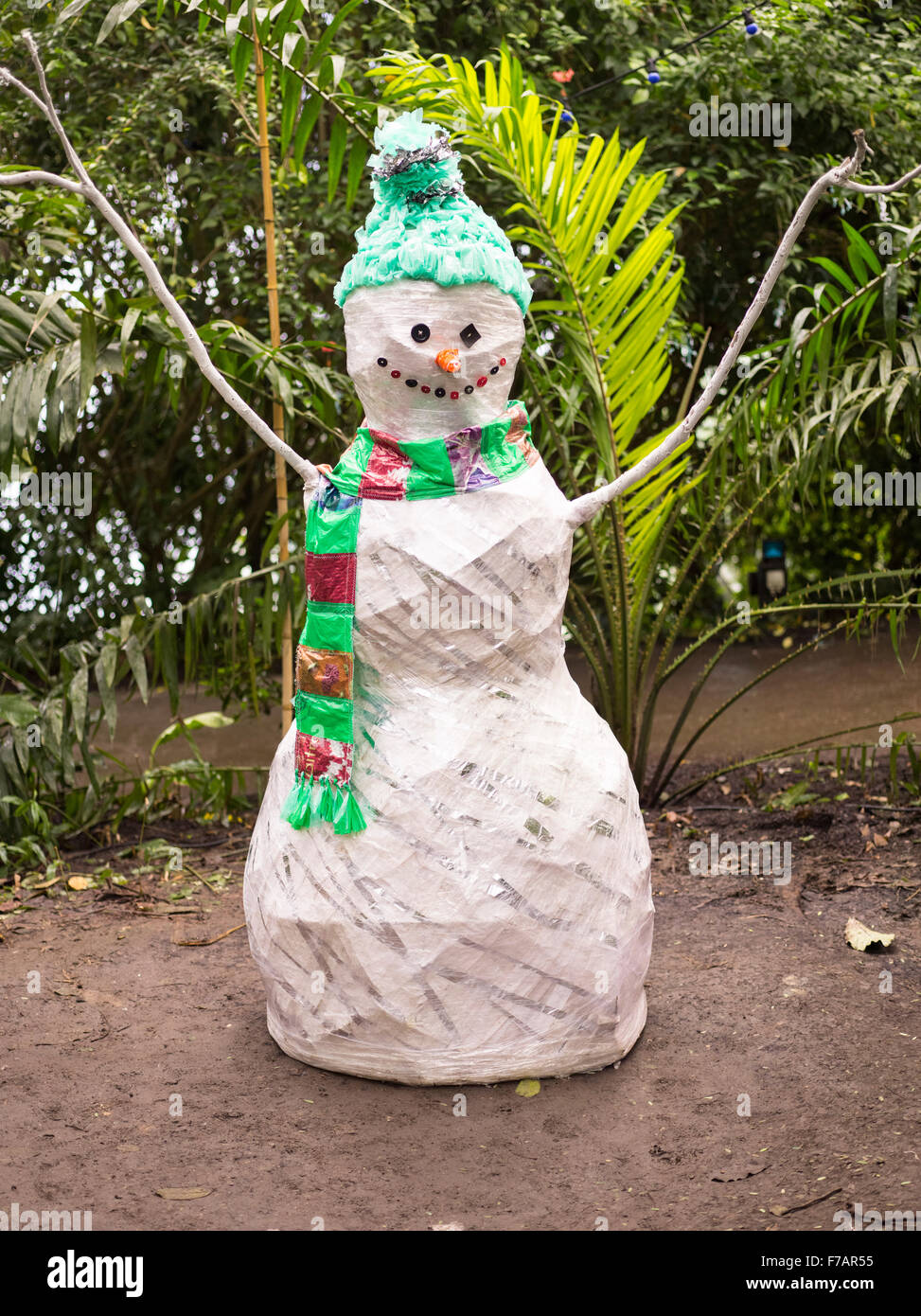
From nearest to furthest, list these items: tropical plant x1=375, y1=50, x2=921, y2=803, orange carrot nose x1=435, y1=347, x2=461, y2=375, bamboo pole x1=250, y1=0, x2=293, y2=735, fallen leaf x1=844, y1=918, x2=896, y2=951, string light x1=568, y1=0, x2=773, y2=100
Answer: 1. orange carrot nose x1=435, y1=347, x2=461, y2=375
2. fallen leaf x1=844, y1=918, x2=896, y2=951
3. tropical plant x1=375, y1=50, x2=921, y2=803
4. bamboo pole x1=250, y1=0, x2=293, y2=735
5. string light x1=568, y1=0, x2=773, y2=100

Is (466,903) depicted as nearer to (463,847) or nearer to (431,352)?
(463,847)

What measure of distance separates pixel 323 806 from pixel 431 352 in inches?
39.3

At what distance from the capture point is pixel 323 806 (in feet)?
9.39

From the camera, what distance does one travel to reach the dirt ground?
97.6 inches

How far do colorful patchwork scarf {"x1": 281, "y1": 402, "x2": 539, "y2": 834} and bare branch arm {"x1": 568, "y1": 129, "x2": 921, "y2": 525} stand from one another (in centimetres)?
19

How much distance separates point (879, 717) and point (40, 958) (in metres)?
4.04

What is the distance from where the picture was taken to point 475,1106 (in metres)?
2.82

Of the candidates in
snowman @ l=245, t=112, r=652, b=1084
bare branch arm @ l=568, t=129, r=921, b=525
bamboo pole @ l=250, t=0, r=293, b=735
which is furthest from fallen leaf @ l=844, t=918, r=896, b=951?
bamboo pole @ l=250, t=0, r=293, b=735

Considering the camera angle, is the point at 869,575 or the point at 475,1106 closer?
the point at 475,1106

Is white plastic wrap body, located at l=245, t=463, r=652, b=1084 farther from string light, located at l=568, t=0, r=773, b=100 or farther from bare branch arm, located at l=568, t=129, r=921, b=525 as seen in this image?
string light, located at l=568, t=0, r=773, b=100

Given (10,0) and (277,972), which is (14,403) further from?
(10,0)

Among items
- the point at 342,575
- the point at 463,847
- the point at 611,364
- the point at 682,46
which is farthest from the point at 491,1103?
the point at 682,46

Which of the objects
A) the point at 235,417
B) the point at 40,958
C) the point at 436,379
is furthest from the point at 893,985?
the point at 235,417

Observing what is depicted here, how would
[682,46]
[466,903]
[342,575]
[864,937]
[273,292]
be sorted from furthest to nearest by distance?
[682,46]
[273,292]
[864,937]
[342,575]
[466,903]
